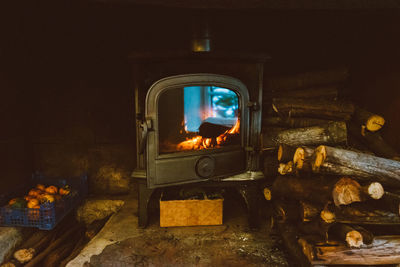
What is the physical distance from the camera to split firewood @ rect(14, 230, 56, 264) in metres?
2.33

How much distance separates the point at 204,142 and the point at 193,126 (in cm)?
20

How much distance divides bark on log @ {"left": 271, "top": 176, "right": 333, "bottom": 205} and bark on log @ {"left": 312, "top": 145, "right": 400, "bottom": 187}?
154mm

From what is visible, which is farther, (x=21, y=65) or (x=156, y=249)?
(x=21, y=65)

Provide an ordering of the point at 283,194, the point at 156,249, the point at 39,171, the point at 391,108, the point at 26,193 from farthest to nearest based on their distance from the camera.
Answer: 1. the point at 39,171
2. the point at 26,193
3. the point at 391,108
4. the point at 283,194
5. the point at 156,249

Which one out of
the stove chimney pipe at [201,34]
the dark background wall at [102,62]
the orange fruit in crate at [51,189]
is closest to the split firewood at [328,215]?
the dark background wall at [102,62]

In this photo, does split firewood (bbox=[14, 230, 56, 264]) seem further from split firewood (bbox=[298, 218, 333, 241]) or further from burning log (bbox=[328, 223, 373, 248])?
burning log (bbox=[328, 223, 373, 248])

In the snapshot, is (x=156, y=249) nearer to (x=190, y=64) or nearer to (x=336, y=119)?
(x=190, y=64)

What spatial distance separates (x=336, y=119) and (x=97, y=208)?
8.75ft

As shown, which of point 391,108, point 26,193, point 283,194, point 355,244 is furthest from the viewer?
point 26,193

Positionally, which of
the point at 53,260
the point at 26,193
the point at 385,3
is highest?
the point at 385,3

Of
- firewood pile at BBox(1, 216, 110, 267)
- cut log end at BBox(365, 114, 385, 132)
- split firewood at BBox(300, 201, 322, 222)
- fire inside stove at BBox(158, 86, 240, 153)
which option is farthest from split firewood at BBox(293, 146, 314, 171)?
firewood pile at BBox(1, 216, 110, 267)

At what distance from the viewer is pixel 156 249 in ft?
7.10

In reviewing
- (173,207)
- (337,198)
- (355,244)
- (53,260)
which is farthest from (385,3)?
→ (53,260)

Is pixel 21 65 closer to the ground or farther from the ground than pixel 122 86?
farther from the ground
